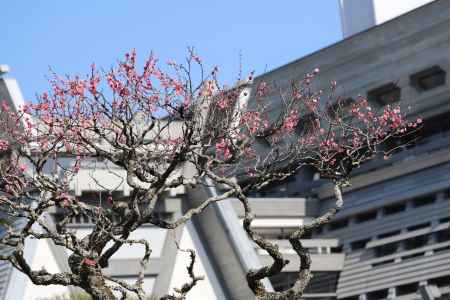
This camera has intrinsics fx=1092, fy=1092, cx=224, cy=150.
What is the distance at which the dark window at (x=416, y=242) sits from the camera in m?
36.1

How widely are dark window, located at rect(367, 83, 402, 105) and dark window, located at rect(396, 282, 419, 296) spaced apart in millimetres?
10439

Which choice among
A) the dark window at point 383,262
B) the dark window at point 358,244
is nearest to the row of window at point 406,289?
the dark window at point 383,262

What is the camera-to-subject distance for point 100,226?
15.5m

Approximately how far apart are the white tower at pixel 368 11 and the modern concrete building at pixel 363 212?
13269mm

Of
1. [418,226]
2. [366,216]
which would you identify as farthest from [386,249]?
[366,216]

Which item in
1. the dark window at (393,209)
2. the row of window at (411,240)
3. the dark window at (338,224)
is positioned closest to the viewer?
the row of window at (411,240)

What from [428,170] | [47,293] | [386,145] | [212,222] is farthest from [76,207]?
[386,145]

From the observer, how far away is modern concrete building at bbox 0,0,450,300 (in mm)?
34094

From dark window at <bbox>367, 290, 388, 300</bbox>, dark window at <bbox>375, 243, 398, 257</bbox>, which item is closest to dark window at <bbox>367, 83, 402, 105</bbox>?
dark window at <bbox>375, 243, 398, 257</bbox>

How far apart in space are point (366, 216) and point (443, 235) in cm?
443

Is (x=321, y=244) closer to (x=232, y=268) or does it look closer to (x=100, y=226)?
(x=232, y=268)

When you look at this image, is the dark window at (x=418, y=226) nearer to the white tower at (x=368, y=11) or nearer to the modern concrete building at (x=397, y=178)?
the modern concrete building at (x=397, y=178)

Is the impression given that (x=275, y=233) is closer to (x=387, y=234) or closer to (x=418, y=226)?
Result: (x=387, y=234)

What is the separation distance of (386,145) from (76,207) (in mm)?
28227
